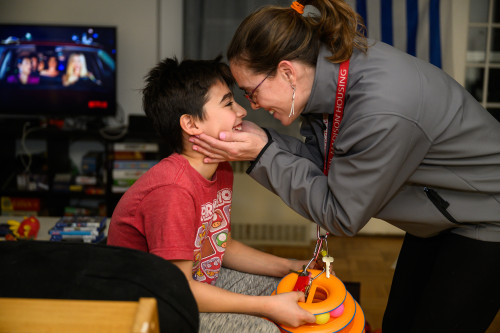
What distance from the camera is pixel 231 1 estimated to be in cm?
336

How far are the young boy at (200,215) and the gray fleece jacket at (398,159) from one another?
176mm

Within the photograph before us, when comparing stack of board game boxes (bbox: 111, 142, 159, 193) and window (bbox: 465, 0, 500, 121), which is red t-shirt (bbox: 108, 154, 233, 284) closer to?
stack of board game boxes (bbox: 111, 142, 159, 193)

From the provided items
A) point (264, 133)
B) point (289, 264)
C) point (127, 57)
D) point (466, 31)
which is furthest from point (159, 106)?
point (466, 31)

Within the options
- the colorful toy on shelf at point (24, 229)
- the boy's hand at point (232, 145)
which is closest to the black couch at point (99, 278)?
the boy's hand at point (232, 145)

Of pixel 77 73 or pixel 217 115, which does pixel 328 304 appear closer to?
pixel 217 115

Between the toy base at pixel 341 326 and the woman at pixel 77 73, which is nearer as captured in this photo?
the toy base at pixel 341 326

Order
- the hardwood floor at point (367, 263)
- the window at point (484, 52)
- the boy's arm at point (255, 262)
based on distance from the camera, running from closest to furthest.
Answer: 1. the boy's arm at point (255, 262)
2. the hardwood floor at point (367, 263)
3. the window at point (484, 52)

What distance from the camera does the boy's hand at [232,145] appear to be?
1278 mm

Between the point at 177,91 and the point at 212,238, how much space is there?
0.42 m

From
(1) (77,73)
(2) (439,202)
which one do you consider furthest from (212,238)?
(1) (77,73)

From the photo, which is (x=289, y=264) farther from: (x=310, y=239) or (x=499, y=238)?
(x=310, y=239)

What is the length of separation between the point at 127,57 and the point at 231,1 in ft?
3.00

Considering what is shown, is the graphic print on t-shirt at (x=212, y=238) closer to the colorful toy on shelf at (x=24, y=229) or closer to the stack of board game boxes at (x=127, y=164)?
the colorful toy on shelf at (x=24, y=229)

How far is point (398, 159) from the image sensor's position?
1.09 m
